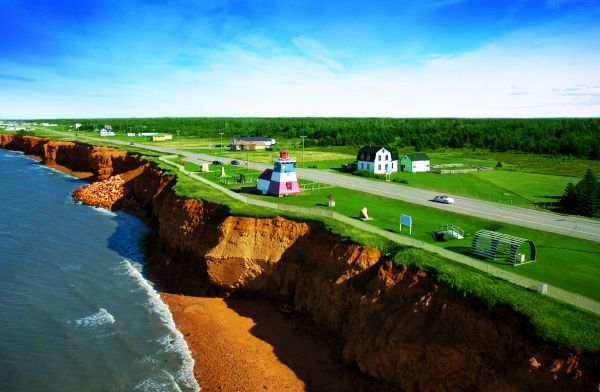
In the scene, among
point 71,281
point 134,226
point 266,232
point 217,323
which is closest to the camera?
point 217,323

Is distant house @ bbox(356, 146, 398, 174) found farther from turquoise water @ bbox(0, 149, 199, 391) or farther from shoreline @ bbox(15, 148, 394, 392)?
shoreline @ bbox(15, 148, 394, 392)

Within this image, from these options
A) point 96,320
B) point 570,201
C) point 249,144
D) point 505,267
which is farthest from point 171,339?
point 249,144

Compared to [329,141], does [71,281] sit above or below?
below

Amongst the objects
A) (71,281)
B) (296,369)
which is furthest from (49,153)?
(296,369)

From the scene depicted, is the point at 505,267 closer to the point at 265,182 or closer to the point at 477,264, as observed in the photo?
the point at 477,264

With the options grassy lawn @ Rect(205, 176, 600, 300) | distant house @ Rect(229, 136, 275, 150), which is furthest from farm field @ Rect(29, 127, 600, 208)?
distant house @ Rect(229, 136, 275, 150)

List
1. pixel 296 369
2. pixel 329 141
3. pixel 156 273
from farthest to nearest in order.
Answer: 1. pixel 329 141
2. pixel 156 273
3. pixel 296 369

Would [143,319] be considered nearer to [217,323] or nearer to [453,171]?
[217,323]

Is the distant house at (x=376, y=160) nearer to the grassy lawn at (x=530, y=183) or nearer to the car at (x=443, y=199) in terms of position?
the grassy lawn at (x=530, y=183)
